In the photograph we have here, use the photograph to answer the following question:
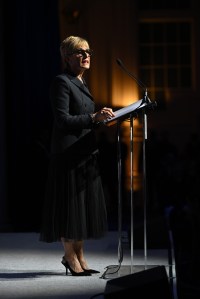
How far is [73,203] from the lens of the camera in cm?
515

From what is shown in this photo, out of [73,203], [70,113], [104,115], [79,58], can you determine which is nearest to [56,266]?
[73,203]

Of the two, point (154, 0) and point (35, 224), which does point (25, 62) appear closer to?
point (35, 224)

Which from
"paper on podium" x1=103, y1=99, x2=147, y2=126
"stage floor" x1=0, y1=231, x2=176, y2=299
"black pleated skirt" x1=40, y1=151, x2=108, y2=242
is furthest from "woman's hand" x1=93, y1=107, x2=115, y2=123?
"stage floor" x1=0, y1=231, x2=176, y2=299

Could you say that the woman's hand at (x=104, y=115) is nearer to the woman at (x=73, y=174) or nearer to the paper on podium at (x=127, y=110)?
the paper on podium at (x=127, y=110)

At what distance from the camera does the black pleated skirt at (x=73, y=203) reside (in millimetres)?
5141

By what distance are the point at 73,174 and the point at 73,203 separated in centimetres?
17

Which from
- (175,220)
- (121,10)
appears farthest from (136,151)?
(175,220)

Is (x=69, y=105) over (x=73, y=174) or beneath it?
over

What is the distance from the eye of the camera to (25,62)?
8.37 meters

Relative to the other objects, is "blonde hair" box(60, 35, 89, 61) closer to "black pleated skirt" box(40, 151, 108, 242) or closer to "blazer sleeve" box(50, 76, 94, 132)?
"blazer sleeve" box(50, 76, 94, 132)

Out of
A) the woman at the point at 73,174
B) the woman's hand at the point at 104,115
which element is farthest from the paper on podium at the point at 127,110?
the woman at the point at 73,174

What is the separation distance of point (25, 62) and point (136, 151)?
603 cm

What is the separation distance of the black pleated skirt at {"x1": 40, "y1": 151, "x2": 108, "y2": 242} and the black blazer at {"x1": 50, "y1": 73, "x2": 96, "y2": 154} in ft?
0.30

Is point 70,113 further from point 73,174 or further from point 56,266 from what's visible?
point 56,266
